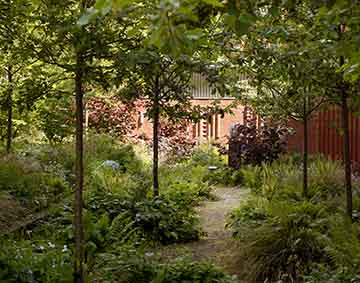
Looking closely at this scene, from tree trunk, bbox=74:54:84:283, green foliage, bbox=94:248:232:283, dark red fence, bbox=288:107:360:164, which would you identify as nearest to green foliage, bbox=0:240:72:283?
tree trunk, bbox=74:54:84:283

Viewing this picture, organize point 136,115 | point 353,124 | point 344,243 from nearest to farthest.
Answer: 1. point 344,243
2. point 353,124
3. point 136,115

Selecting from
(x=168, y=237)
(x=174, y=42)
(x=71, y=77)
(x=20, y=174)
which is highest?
(x=71, y=77)

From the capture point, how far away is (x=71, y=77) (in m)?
4.71

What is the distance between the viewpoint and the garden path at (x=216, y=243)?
593 cm

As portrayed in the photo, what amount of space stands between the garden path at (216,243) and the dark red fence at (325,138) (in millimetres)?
2724

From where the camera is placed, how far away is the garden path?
234 inches

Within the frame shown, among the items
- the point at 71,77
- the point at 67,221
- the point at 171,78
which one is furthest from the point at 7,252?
the point at 171,78

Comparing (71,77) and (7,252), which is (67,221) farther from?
(71,77)

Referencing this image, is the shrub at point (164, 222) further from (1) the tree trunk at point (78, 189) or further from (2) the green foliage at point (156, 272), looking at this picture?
(1) the tree trunk at point (78, 189)

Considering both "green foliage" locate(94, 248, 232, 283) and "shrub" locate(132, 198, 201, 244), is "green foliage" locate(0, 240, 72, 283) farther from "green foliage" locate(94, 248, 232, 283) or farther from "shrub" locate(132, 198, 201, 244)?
"shrub" locate(132, 198, 201, 244)

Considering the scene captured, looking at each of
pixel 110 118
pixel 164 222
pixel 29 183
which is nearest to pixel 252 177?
pixel 164 222

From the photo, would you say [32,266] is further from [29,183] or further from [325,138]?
[325,138]

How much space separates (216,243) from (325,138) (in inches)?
248

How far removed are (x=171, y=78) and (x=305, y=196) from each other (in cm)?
256
